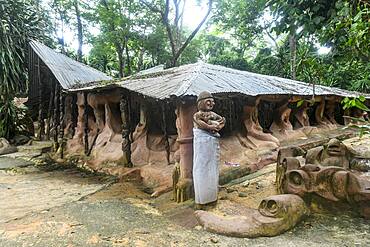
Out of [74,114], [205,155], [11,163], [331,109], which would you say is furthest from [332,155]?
[11,163]

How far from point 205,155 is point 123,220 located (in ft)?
5.83

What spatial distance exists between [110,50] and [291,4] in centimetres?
1767

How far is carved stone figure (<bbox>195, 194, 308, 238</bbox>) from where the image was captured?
423 cm

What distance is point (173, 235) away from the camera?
4.48 m

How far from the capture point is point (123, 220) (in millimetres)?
5160

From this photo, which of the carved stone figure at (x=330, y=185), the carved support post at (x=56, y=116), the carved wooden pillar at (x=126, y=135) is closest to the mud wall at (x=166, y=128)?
the carved wooden pillar at (x=126, y=135)

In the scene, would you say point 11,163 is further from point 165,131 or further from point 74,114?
point 165,131

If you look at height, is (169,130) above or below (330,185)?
above

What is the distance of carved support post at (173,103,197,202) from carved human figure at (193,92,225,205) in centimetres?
61

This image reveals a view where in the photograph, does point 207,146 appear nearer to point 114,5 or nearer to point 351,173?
point 351,173

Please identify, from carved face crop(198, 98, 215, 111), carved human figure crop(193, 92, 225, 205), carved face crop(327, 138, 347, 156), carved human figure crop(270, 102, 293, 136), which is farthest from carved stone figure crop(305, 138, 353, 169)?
carved human figure crop(270, 102, 293, 136)

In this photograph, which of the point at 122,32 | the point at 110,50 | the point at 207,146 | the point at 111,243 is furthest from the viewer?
the point at 110,50

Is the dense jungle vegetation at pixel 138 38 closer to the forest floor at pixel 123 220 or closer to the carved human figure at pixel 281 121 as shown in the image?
the carved human figure at pixel 281 121

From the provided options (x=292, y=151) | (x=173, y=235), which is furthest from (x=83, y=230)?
(x=292, y=151)
